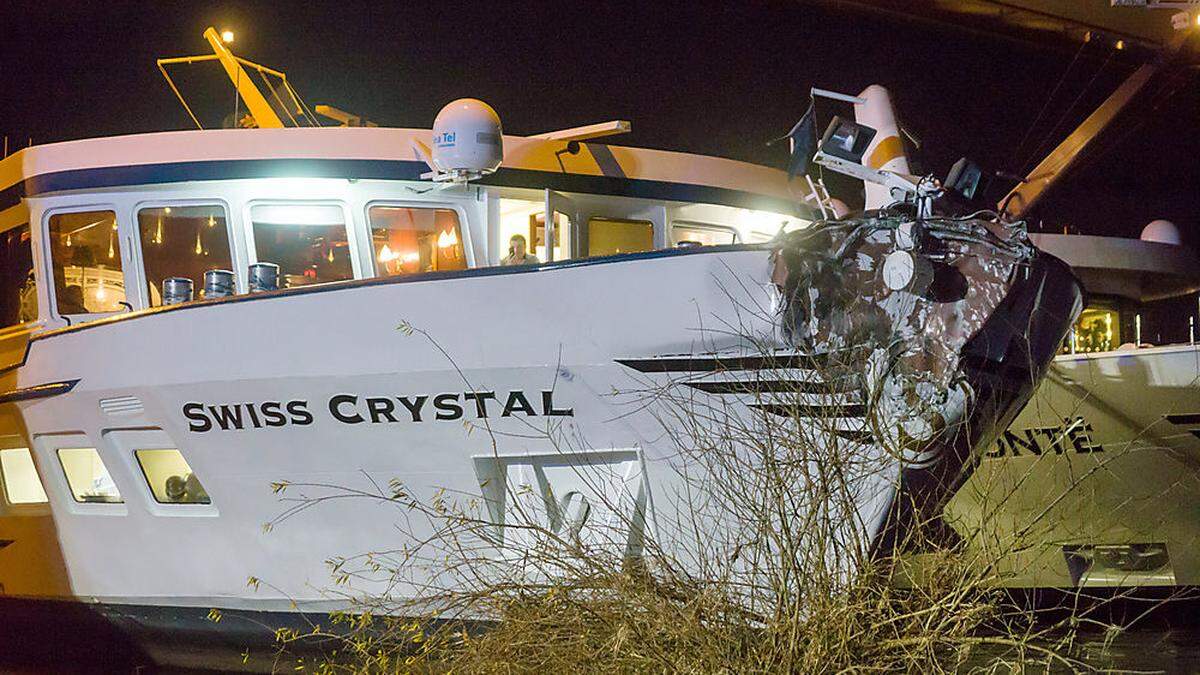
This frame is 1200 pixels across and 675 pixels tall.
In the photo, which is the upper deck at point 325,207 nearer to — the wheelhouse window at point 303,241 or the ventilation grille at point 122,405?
the wheelhouse window at point 303,241

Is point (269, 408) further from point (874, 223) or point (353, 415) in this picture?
point (874, 223)

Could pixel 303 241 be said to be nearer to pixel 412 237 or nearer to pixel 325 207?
pixel 325 207

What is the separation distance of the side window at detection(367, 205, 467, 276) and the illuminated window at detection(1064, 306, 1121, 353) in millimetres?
9401

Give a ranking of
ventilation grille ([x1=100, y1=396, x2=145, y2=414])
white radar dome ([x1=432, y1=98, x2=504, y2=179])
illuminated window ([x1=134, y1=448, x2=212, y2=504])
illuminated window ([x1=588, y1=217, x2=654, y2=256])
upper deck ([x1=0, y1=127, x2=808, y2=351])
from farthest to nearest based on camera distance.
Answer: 1. illuminated window ([x1=588, y1=217, x2=654, y2=256])
2. upper deck ([x1=0, y1=127, x2=808, y2=351])
3. illuminated window ([x1=134, y1=448, x2=212, y2=504])
4. ventilation grille ([x1=100, y1=396, x2=145, y2=414])
5. white radar dome ([x1=432, y1=98, x2=504, y2=179])

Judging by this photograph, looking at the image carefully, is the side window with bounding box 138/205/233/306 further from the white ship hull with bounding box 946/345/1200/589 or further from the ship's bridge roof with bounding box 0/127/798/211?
→ the white ship hull with bounding box 946/345/1200/589

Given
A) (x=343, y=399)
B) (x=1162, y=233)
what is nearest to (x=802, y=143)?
(x=343, y=399)

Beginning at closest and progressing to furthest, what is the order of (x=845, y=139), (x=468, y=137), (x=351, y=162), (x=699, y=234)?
1. (x=845, y=139)
2. (x=468, y=137)
3. (x=351, y=162)
4. (x=699, y=234)

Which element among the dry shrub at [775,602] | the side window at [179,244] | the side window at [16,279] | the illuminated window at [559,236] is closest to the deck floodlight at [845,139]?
the dry shrub at [775,602]

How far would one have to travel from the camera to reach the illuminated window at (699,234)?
27.7ft

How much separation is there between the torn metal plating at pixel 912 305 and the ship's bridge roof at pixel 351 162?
279 cm

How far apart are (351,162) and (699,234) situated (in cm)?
256

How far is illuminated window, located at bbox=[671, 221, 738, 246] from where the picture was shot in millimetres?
8453

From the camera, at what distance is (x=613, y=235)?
27.1ft

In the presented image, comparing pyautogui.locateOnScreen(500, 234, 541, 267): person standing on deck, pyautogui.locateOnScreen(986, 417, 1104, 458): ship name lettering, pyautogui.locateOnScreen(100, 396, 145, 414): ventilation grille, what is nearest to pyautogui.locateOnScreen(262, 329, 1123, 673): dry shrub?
pyautogui.locateOnScreen(500, 234, 541, 267): person standing on deck
